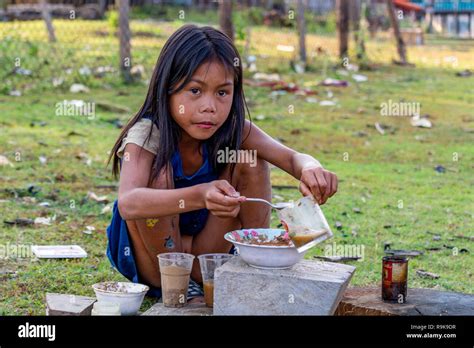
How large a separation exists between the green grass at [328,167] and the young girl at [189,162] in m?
0.42

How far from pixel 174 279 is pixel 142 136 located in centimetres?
66

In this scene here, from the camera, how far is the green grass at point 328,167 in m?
5.02

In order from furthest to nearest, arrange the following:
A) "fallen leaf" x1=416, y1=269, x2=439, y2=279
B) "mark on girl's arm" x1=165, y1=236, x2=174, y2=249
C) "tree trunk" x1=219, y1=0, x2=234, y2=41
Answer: "tree trunk" x1=219, y1=0, x2=234, y2=41 < "fallen leaf" x1=416, y1=269, x2=439, y2=279 < "mark on girl's arm" x1=165, y1=236, x2=174, y2=249

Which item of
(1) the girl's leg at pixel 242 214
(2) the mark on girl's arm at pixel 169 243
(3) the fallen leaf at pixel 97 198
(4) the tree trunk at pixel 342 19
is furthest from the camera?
(4) the tree trunk at pixel 342 19

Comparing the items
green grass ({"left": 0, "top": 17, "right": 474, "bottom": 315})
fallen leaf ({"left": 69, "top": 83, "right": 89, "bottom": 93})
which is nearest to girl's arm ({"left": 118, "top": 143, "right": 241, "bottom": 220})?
green grass ({"left": 0, "top": 17, "right": 474, "bottom": 315})

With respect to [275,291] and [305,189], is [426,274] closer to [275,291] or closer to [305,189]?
[305,189]

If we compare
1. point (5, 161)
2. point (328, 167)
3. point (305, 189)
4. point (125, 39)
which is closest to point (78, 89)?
point (125, 39)

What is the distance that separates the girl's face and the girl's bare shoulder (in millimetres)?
159

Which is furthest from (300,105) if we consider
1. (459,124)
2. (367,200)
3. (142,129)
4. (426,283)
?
(142,129)

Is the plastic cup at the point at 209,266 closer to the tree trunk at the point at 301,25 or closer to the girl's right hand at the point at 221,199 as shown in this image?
the girl's right hand at the point at 221,199

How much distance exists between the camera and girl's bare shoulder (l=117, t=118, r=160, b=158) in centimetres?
402

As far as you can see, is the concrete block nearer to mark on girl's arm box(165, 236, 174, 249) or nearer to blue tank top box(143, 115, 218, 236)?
mark on girl's arm box(165, 236, 174, 249)

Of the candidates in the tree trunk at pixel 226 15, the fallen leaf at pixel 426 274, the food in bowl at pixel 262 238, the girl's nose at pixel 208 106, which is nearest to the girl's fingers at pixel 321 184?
the food in bowl at pixel 262 238
